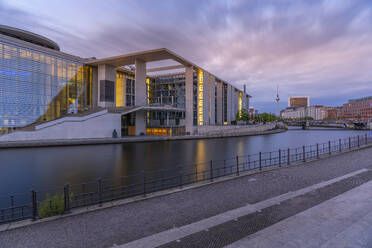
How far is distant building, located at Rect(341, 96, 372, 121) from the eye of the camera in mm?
145750

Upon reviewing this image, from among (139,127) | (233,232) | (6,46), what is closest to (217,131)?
(139,127)

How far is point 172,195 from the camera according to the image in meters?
8.45

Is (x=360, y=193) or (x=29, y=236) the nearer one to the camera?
(x=29, y=236)

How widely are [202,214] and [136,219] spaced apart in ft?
7.18

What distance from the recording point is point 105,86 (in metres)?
54.2

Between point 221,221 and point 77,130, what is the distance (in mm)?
41271

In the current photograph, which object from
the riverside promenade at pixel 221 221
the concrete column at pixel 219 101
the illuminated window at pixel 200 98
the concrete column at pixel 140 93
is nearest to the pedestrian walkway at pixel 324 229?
the riverside promenade at pixel 221 221

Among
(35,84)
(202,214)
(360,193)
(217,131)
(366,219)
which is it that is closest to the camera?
(366,219)

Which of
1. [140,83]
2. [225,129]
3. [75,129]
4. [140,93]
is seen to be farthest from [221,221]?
[225,129]

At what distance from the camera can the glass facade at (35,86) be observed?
123 feet

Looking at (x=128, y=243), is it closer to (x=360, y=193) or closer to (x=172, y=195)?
(x=172, y=195)

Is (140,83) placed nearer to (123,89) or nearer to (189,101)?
(189,101)

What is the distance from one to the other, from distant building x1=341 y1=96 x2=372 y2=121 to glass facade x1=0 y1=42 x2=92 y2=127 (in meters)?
177

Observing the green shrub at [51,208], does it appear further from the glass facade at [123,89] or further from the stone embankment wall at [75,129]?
the glass facade at [123,89]
